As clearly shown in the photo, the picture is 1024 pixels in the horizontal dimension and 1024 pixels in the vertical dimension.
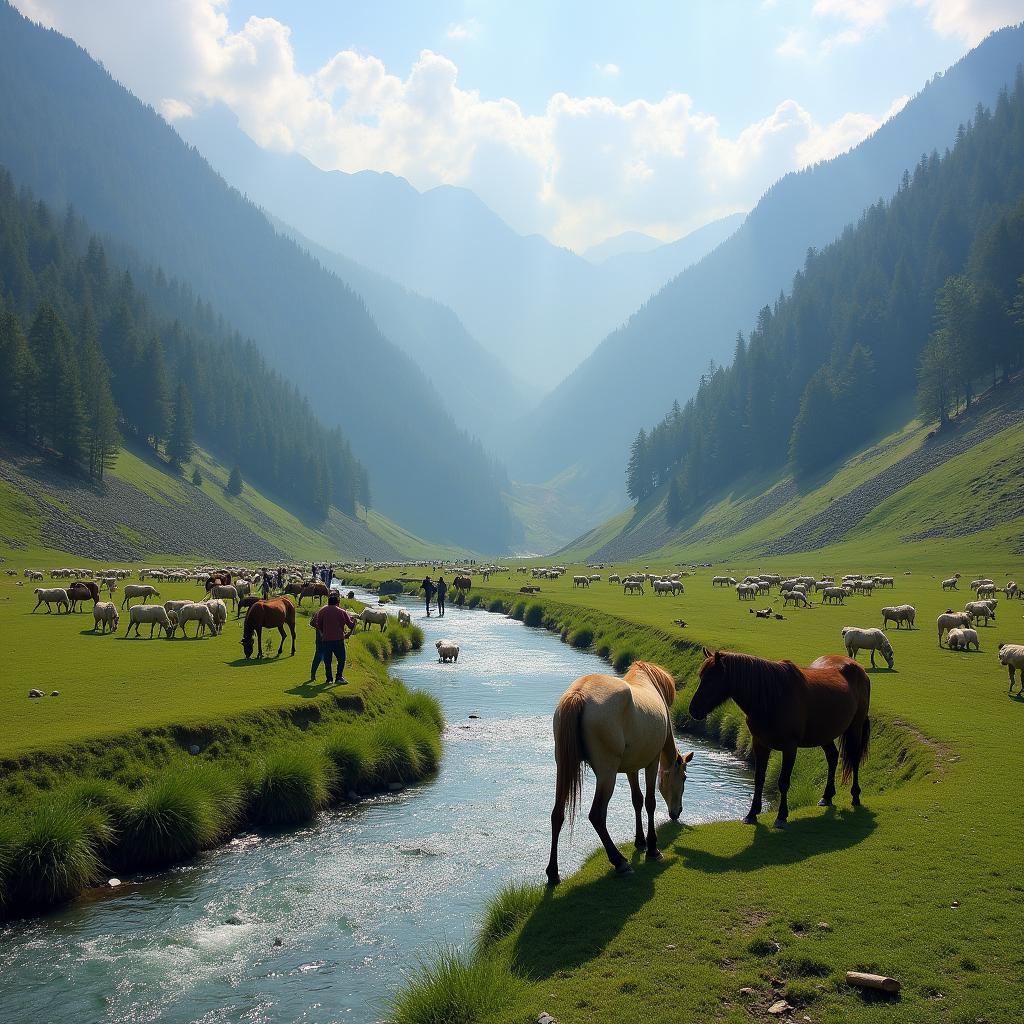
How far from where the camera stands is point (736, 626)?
40688mm

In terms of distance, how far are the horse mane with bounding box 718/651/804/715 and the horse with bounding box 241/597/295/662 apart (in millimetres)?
22925

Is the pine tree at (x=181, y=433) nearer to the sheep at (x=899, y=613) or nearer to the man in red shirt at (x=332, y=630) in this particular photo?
the man in red shirt at (x=332, y=630)

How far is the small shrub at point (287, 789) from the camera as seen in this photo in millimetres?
18734

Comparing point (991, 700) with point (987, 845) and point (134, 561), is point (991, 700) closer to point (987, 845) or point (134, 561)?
point (987, 845)

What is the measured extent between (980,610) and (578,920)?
37.2 m

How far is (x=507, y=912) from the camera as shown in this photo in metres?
12.1

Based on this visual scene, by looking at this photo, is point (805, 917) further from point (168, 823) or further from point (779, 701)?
point (168, 823)

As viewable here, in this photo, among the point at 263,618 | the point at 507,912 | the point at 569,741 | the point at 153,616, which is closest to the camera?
the point at 569,741

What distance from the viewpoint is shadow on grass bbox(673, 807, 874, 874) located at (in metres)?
12.4

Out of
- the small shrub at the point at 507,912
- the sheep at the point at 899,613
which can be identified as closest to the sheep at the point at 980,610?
the sheep at the point at 899,613

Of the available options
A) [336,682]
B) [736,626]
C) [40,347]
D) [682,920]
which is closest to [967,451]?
[736,626]

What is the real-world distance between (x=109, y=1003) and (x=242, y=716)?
34.5ft

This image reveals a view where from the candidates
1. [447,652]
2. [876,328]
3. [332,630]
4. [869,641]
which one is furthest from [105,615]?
[876,328]

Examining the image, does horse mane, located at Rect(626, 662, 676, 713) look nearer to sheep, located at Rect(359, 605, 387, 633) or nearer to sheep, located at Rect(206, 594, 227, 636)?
sheep, located at Rect(206, 594, 227, 636)
